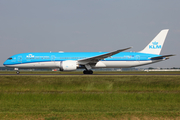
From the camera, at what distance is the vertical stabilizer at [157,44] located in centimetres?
4425

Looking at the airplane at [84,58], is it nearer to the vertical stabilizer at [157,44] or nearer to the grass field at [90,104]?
the vertical stabilizer at [157,44]

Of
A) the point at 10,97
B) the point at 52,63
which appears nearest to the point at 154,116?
the point at 10,97

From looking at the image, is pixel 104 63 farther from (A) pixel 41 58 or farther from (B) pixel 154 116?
(B) pixel 154 116

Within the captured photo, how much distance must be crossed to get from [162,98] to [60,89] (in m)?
8.15

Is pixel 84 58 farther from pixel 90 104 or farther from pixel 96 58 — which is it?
pixel 90 104

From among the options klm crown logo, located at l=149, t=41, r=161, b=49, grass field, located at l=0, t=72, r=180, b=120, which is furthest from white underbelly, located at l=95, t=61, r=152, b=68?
grass field, located at l=0, t=72, r=180, b=120

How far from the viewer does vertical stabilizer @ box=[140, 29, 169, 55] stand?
44.2 metres

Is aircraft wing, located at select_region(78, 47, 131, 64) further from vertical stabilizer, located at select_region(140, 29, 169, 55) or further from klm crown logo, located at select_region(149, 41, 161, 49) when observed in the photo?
klm crown logo, located at select_region(149, 41, 161, 49)

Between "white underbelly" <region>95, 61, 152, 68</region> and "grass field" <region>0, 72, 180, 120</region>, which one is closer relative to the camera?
"grass field" <region>0, 72, 180, 120</region>

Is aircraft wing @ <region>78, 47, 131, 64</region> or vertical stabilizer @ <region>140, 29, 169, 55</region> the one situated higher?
vertical stabilizer @ <region>140, 29, 169, 55</region>

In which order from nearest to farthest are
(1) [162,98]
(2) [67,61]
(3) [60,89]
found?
(1) [162,98], (3) [60,89], (2) [67,61]

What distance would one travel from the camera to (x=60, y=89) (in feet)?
59.9

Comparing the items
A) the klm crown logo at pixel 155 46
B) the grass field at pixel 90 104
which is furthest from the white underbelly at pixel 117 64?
the grass field at pixel 90 104

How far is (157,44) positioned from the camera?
1769 inches
